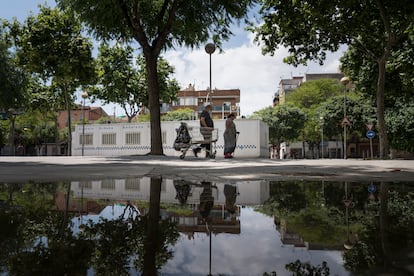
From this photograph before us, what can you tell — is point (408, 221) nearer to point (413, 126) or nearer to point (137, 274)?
point (137, 274)

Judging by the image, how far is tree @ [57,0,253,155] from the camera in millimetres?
13148

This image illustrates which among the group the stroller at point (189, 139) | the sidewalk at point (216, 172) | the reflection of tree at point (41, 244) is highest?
the stroller at point (189, 139)

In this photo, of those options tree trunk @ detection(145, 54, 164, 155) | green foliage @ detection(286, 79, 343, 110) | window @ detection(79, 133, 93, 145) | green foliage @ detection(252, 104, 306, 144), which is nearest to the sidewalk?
tree trunk @ detection(145, 54, 164, 155)

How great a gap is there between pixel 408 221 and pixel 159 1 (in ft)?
49.3

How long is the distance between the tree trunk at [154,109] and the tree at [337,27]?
20.9 feet

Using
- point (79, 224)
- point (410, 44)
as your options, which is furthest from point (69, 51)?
point (79, 224)

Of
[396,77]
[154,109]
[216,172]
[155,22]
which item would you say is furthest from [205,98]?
[216,172]

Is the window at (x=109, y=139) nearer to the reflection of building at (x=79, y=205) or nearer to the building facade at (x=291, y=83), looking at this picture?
the reflection of building at (x=79, y=205)

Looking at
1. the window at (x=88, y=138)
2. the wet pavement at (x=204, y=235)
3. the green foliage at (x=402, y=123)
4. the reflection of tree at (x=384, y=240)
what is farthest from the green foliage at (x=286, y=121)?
the reflection of tree at (x=384, y=240)

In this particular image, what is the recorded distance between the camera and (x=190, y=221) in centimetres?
184

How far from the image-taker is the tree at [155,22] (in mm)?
13148

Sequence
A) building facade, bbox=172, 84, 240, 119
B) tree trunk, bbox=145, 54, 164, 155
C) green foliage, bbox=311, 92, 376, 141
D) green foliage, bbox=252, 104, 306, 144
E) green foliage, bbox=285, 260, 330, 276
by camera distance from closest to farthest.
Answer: green foliage, bbox=285, 260, 330, 276 → tree trunk, bbox=145, 54, 164, 155 → green foliage, bbox=311, 92, 376, 141 → green foliage, bbox=252, 104, 306, 144 → building facade, bbox=172, 84, 240, 119

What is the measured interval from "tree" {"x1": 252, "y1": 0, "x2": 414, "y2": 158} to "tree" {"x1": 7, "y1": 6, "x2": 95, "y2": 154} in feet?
39.6

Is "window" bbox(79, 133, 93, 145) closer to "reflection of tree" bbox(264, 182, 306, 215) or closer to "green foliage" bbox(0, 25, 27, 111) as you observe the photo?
"green foliage" bbox(0, 25, 27, 111)
